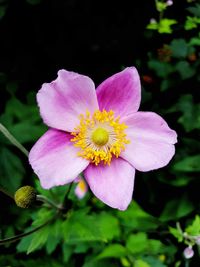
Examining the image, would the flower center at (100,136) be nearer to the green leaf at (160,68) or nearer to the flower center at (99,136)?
the flower center at (99,136)

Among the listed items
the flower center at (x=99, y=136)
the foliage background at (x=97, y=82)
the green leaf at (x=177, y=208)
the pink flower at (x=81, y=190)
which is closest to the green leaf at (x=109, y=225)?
the foliage background at (x=97, y=82)

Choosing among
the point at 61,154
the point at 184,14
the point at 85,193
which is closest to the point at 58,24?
the point at 184,14

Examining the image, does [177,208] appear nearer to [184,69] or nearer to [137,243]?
[137,243]

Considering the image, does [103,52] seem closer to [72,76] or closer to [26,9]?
[26,9]

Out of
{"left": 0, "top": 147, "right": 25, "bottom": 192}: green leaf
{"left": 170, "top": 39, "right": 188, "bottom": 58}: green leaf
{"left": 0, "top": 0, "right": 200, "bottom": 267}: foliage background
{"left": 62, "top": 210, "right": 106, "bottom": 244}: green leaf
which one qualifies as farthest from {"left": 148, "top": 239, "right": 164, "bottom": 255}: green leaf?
{"left": 170, "top": 39, "right": 188, "bottom": 58}: green leaf

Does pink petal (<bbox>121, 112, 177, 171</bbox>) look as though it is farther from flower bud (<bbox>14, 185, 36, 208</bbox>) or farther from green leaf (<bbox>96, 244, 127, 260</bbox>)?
green leaf (<bbox>96, 244, 127, 260</bbox>)
